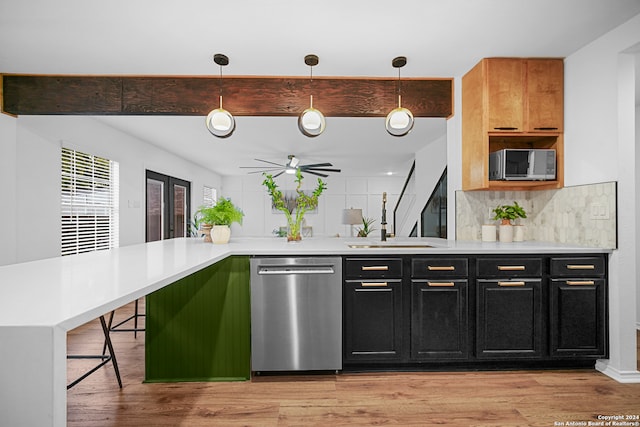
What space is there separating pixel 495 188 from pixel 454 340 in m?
1.45

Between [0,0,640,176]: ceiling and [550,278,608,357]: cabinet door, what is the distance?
1.87m

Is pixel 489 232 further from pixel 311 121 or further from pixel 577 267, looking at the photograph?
pixel 311 121

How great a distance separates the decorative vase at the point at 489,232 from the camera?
321cm

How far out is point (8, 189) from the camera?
334 centimetres

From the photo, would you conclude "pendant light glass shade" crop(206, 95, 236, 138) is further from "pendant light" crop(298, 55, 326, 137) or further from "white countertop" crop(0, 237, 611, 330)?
"white countertop" crop(0, 237, 611, 330)

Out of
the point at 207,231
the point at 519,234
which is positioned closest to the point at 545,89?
the point at 519,234

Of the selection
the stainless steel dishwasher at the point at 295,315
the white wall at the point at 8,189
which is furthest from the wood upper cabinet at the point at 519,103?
the white wall at the point at 8,189

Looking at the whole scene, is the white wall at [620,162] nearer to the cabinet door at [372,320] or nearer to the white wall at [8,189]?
the cabinet door at [372,320]

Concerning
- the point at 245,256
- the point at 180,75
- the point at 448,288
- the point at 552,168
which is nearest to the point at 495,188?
the point at 552,168

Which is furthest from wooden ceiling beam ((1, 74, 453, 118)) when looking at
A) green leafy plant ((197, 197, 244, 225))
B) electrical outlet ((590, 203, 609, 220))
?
electrical outlet ((590, 203, 609, 220))

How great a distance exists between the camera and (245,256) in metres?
2.54

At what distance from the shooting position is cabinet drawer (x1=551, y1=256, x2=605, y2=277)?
2.58 metres

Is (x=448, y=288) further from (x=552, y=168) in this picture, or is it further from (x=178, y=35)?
(x=178, y=35)

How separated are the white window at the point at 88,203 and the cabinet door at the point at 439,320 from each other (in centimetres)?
398
